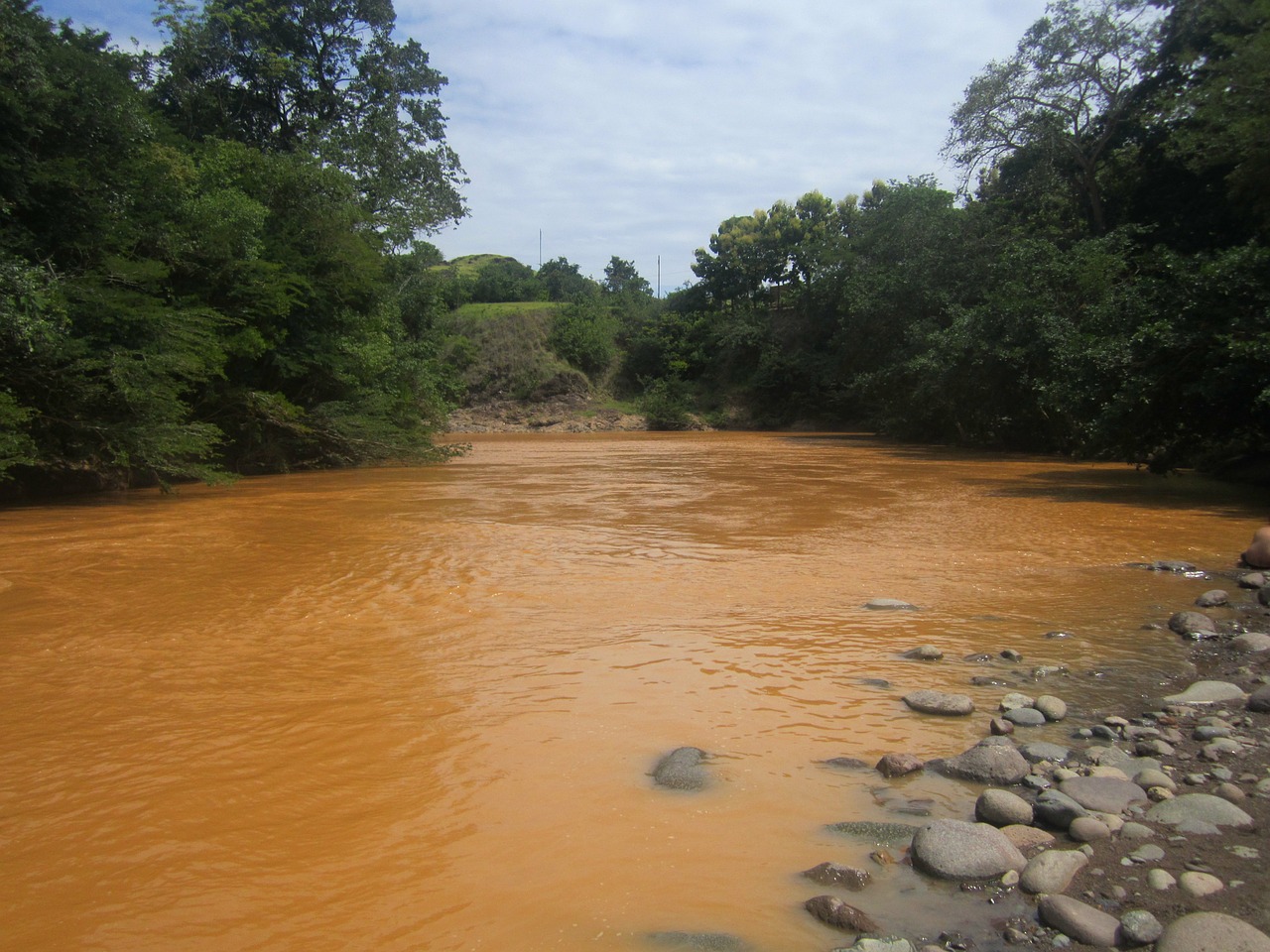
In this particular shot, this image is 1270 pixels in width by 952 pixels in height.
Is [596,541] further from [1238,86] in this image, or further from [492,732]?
[1238,86]

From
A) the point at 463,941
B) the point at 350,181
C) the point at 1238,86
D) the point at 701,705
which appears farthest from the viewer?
the point at 350,181

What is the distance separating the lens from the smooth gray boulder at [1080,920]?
2.85m

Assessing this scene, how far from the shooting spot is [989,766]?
4086 mm

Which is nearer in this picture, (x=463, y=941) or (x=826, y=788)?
(x=463, y=941)

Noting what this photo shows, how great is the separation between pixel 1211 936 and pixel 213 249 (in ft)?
56.0

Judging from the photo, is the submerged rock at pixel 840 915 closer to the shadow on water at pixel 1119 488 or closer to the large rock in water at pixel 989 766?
the large rock in water at pixel 989 766

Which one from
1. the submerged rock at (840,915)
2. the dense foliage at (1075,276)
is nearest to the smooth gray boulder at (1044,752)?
the submerged rock at (840,915)

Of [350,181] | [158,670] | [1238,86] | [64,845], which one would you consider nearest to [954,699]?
[64,845]

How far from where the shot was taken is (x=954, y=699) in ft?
16.3

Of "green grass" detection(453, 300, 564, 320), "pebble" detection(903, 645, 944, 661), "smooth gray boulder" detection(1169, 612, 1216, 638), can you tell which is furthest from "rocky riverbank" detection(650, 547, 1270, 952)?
"green grass" detection(453, 300, 564, 320)

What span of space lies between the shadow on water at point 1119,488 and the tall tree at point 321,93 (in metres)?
16.6

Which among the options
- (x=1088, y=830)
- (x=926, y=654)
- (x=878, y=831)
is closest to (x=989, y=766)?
(x=1088, y=830)

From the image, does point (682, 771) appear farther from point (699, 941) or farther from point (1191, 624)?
point (1191, 624)

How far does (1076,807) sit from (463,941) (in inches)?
95.9
